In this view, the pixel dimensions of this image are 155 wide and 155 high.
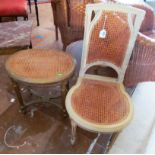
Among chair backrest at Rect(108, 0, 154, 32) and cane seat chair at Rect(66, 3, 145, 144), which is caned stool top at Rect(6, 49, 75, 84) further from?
chair backrest at Rect(108, 0, 154, 32)

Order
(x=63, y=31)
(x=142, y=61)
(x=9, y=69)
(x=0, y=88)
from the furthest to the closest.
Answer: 1. (x=63, y=31)
2. (x=0, y=88)
3. (x=142, y=61)
4. (x=9, y=69)

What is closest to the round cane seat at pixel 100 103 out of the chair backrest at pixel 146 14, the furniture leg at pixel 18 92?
the furniture leg at pixel 18 92

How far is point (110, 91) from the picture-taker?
1.38 m

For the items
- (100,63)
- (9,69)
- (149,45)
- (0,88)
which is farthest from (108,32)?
(0,88)

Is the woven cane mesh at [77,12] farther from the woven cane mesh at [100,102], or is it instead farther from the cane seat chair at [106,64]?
the woven cane mesh at [100,102]

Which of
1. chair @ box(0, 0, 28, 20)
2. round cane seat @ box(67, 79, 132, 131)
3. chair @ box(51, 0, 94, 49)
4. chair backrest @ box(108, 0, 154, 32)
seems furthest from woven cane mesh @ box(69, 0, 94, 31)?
round cane seat @ box(67, 79, 132, 131)

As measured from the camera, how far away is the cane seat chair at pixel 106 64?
1195mm

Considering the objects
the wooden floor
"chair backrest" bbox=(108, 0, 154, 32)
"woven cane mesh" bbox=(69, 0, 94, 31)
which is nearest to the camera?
the wooden floor

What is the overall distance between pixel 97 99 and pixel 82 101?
0.32 ft

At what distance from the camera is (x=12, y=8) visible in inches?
92.7

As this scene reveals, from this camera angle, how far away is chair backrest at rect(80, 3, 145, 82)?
1.30m

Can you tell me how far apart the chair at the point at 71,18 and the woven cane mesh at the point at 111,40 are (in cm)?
59

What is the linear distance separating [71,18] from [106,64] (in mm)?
815

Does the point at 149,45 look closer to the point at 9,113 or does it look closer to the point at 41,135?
the point at 41,135
